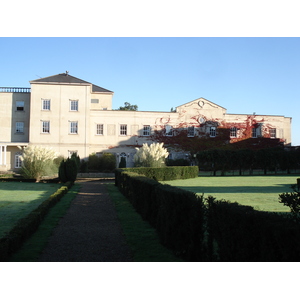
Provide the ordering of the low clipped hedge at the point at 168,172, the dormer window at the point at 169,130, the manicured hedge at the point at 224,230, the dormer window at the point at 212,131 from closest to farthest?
1. the manicured hedge at the point at 224,230
2. the low clipped hedge at the point at 168,172
3. the dormer window at the point at 169,130
4. the dormer window at the point at 212,131

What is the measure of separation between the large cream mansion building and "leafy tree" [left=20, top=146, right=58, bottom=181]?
535 inches

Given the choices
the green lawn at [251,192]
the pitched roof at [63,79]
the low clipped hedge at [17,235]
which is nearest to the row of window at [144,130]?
the pitched roof at [63,79]

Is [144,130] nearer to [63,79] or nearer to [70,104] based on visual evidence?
[70,104]

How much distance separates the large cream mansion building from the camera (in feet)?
128

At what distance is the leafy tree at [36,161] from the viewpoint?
24.7m

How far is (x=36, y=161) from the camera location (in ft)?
81.3

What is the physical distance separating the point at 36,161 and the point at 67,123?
15.3 meters

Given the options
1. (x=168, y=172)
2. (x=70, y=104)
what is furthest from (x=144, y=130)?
(x=168, y=172)

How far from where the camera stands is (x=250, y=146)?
1757 inches

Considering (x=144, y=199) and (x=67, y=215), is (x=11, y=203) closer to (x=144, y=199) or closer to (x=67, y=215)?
(x=67, y=215)

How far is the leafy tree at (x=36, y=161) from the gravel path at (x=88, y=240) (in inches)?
577

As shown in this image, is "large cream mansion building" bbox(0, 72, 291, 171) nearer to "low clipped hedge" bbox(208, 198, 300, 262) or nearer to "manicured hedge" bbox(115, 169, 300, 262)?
"manicured hedge" bbox(115, 169, 300, 262)

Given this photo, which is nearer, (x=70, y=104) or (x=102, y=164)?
(x=102, y=164)

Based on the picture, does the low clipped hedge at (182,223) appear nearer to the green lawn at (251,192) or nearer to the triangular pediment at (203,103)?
the green lawn at (251,192)
